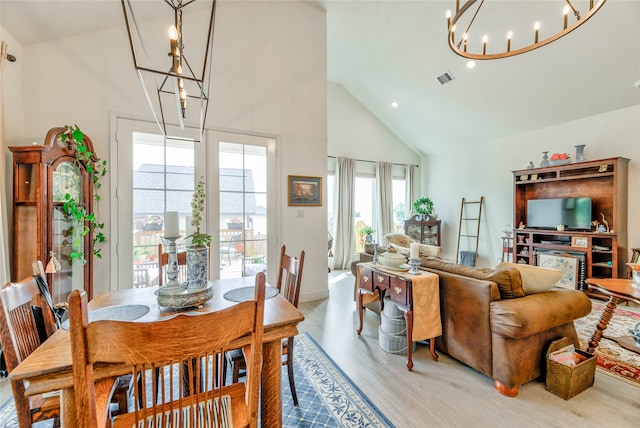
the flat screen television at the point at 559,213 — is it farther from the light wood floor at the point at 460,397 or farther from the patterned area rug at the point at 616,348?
the light wood floor at the point at 460,397

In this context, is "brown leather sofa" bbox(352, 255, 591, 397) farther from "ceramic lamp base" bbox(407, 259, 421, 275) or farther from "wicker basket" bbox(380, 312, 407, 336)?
"wicker basket" bbox(380, 312, 407, 336)

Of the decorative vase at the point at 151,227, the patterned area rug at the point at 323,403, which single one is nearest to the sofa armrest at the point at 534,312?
the patterned area rug at the point at 323,403

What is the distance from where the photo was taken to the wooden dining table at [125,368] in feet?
3.12

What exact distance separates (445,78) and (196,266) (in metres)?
5.10

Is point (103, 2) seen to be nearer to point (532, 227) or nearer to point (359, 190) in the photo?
point (359, 190)

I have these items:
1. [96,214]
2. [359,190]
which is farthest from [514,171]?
[96,214]

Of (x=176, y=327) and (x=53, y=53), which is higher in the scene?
(x=53, y=53)

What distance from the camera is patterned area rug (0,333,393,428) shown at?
5.48 feet

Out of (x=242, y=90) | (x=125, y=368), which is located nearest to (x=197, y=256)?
(x=125, y=368)

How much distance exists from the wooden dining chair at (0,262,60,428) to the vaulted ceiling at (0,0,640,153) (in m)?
2.32

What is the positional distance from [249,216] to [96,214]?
1568mm

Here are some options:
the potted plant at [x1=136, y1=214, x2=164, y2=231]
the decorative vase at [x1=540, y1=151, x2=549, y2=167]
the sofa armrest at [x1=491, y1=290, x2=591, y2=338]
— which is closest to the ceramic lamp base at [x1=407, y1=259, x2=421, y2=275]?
the sofa armrest at [x1=491, y1=290, x2=591, y2=338]

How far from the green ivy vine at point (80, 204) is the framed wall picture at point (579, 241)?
20.6ft

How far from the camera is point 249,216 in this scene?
11.7 feet
